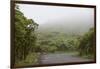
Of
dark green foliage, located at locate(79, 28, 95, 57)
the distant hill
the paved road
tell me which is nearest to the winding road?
the paved road

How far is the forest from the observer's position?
2.08 m

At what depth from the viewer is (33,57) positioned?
213 centimetres

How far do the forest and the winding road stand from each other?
0.04 m

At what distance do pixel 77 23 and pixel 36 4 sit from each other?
553 millimetres

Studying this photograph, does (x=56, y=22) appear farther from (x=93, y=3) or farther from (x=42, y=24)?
(x=93, y=3)

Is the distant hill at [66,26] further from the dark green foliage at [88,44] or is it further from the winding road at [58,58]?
the winding road at [58,58]

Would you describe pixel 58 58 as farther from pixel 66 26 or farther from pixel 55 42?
pixel 66 26

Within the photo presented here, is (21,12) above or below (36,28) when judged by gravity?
above

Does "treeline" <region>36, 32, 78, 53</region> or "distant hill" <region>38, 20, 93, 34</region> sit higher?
"distant hill" <region>38, 20, 93, 34</region>

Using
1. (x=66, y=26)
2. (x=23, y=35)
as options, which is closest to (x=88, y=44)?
(x=66, y=26)

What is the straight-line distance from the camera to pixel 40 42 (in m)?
2.16

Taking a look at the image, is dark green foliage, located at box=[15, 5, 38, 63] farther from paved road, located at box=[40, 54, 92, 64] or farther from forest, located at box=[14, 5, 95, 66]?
paved road, located at box=[40, 54, 92, 64]
